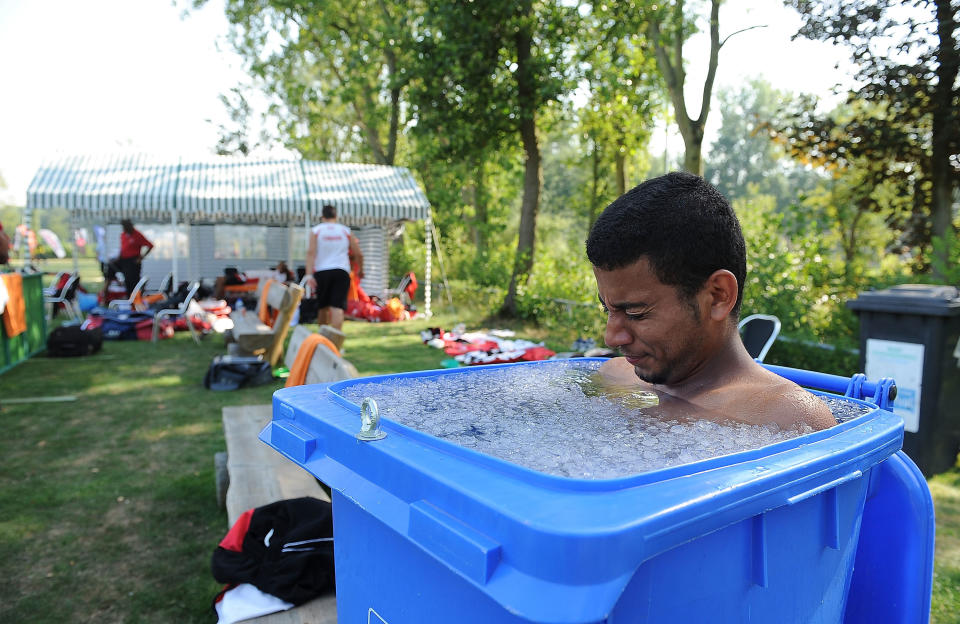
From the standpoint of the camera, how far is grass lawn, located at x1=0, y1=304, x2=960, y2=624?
299 cm

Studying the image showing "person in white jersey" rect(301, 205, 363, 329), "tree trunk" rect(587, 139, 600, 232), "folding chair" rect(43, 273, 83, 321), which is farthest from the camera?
"tree trunk" rect(587, 139, 600, 232)

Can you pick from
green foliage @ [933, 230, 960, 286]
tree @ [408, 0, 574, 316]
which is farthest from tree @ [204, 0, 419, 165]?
green foliage @ [933, 230, 960, 286]

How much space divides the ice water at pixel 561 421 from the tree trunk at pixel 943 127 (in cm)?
581

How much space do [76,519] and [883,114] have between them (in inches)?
383

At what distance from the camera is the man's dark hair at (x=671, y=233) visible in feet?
4.75

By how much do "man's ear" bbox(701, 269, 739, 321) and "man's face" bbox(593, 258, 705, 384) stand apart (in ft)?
0.14

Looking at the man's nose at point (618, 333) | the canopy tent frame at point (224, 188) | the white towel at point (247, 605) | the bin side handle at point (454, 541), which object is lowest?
the white towel at point (247, 605)

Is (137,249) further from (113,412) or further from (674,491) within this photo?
(674,491)

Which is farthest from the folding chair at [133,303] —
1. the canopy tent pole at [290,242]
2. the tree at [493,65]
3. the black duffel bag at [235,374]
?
the canopy tent pole at [290,242]

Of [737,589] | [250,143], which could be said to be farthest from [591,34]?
[250,143]

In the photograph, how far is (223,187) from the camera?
48.3ft

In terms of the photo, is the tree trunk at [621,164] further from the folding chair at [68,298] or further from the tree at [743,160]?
the tree at [743,160]

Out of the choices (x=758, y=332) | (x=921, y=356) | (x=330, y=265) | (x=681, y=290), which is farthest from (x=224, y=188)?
(x=681, y=290)

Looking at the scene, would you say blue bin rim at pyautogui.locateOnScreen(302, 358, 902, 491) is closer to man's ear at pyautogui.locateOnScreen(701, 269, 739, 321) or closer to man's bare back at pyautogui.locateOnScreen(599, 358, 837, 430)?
man's bare back at pyautogui.locateOnScreen(599, 358, 837, 430)
